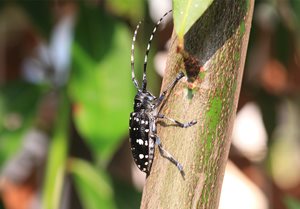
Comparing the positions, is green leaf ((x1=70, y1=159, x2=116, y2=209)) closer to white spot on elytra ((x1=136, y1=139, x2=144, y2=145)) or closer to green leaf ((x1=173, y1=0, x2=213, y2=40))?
white spot on elytra ((x1=136, y1=139, x2=144, y2=145))

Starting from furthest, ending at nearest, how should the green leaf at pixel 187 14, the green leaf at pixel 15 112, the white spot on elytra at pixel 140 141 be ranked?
the green leaf at pixel 15 112 → the white spot on elytra at pixel 140 141 → the green leaf at pixel 187 14

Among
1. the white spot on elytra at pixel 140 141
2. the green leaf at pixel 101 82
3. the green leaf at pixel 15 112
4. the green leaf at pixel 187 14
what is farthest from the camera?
the green leaf at pixel 15 112

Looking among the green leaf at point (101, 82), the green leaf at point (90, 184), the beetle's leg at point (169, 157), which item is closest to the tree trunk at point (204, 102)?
the beetle's leg at point (169, 157)

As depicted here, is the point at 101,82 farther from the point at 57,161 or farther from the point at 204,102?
the point at 204,102

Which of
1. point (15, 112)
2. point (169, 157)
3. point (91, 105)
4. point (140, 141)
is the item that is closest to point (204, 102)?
point (169, 157)

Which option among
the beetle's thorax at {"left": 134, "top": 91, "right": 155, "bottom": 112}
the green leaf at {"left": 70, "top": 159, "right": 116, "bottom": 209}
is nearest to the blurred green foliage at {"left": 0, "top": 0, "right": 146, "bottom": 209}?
the green leaf at {"left": 70, "top": 159, "right": 116, "bottom": 209}

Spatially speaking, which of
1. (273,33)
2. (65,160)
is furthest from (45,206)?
(273,33)

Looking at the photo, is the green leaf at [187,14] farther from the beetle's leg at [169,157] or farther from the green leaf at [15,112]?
the green leaf at [15,112]

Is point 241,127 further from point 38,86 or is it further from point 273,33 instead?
point 38,86
